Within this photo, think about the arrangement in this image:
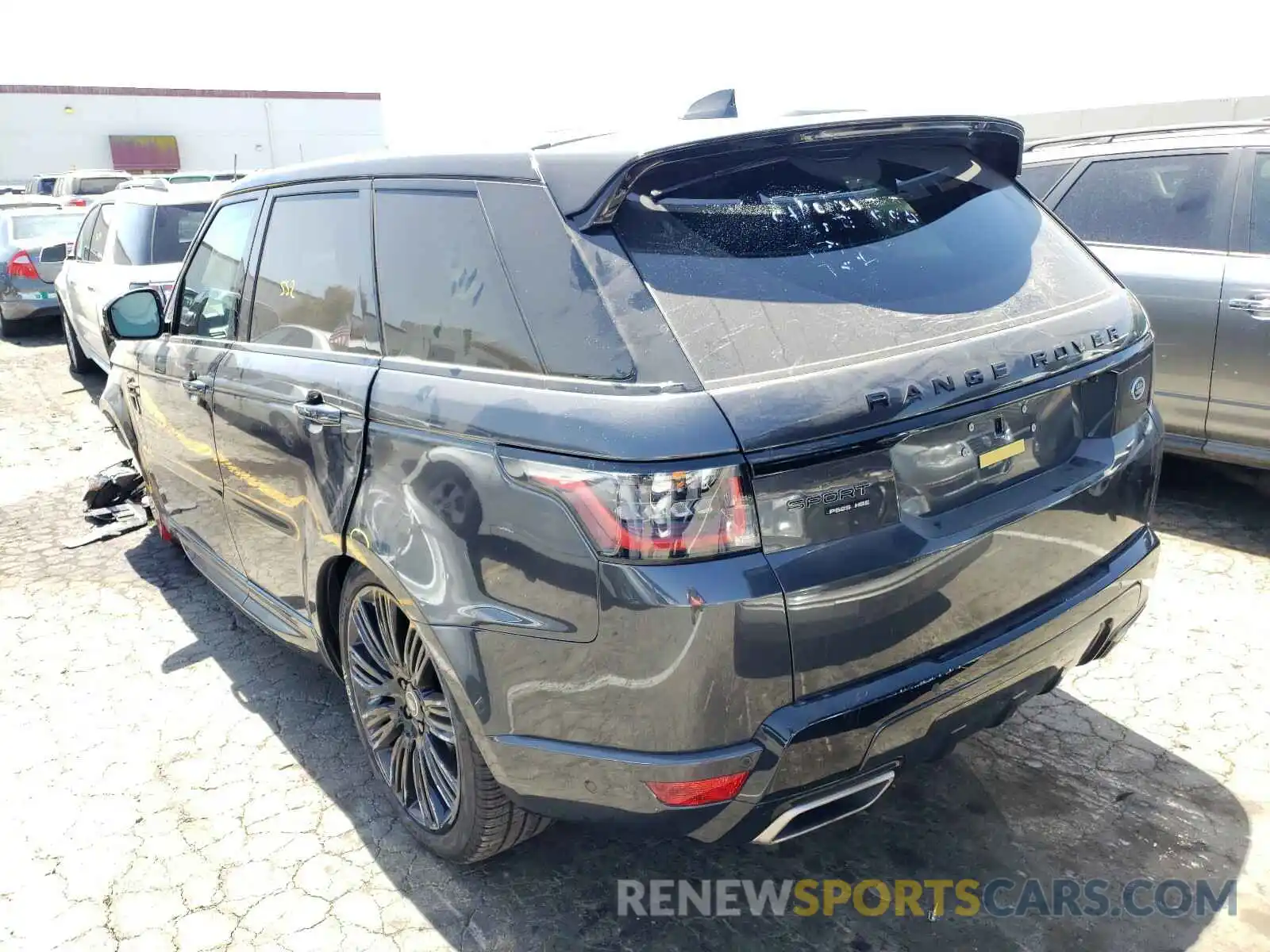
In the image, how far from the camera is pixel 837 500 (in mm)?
1971

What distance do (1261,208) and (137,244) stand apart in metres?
7.55

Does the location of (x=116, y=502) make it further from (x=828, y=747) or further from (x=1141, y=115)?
(x=1141, y=115)

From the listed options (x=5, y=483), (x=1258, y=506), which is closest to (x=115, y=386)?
(x=5, y=483)

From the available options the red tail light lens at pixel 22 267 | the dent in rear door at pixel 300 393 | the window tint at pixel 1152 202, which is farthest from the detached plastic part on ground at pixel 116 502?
the red tail light lens at pixel 22 267

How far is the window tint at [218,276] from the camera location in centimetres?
355

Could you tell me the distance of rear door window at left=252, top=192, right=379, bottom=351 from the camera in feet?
9.25

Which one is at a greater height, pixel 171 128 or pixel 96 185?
pixel 171 128

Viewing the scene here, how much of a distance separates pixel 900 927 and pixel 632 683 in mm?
1094

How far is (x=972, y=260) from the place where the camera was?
2.44 m

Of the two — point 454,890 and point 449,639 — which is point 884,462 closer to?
point 449,639

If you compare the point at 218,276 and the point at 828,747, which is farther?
the point at 218,276

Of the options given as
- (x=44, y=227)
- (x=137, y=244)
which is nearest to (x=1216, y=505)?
(x=137, y=244)

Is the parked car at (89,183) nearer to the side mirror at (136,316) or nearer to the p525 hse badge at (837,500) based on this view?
the side mirror at (136,316)

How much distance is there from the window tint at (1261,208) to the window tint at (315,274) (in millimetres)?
4031
